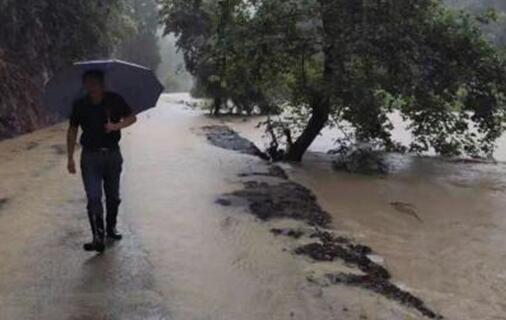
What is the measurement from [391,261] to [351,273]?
1.12m

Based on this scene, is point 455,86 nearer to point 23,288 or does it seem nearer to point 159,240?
point 159,240

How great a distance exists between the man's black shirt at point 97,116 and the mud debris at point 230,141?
10.4 metres

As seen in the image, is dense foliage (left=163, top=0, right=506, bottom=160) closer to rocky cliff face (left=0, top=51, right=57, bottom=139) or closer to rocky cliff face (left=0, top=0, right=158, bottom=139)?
rocky cliff face (left=0, top=51, right=57, bottom=139)

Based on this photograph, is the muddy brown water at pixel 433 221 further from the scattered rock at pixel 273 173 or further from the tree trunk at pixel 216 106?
the tree trunk at pixel 216 106

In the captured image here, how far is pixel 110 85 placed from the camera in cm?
716

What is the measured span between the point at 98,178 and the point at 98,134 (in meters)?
0.48

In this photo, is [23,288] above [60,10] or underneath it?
underneath

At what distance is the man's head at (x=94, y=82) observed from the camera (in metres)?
6.83

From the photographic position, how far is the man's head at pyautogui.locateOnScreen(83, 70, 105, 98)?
269 inches

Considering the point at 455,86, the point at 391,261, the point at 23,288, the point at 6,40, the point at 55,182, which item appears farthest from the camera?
the point at 6,40

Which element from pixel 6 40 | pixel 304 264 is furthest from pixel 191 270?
pixel 6 40

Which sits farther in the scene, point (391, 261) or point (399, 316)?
point (391, 261)

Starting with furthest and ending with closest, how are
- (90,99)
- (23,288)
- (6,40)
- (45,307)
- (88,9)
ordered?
(88,9) < (6,40) < (90,99) < (23,288) < (45,307)

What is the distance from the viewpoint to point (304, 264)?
7453 mm
